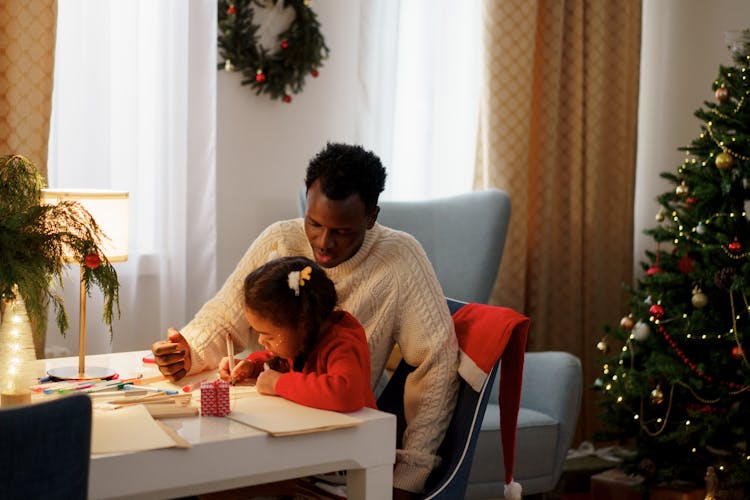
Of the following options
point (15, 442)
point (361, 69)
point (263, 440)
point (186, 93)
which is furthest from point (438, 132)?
point (15, 442)

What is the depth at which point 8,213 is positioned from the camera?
4.77 feet

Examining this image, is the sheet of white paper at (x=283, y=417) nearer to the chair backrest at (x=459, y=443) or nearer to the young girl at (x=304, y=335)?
the young girl at (x=304, y=335)

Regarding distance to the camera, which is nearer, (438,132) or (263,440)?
(263,440)

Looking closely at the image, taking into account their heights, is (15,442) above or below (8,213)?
below

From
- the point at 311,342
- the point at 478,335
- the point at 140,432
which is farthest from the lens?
the point at 478,335

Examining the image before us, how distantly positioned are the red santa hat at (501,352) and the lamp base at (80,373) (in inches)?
27.7

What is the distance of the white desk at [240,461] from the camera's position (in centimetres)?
132

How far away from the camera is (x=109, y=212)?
84.9 inches

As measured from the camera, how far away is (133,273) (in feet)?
10.4

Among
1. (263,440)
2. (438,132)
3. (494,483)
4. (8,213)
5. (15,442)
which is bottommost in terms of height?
(494,483)

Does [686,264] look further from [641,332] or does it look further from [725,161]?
[725,161]

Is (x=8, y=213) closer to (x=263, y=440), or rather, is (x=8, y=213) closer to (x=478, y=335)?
(x=263, y=440)

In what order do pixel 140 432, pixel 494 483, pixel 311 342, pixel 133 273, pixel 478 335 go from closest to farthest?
pixel 140 432 < pixel 311 342 < pixel 478 335 < pixel 494 483 < pixel 133 273

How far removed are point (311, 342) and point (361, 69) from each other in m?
2.08
